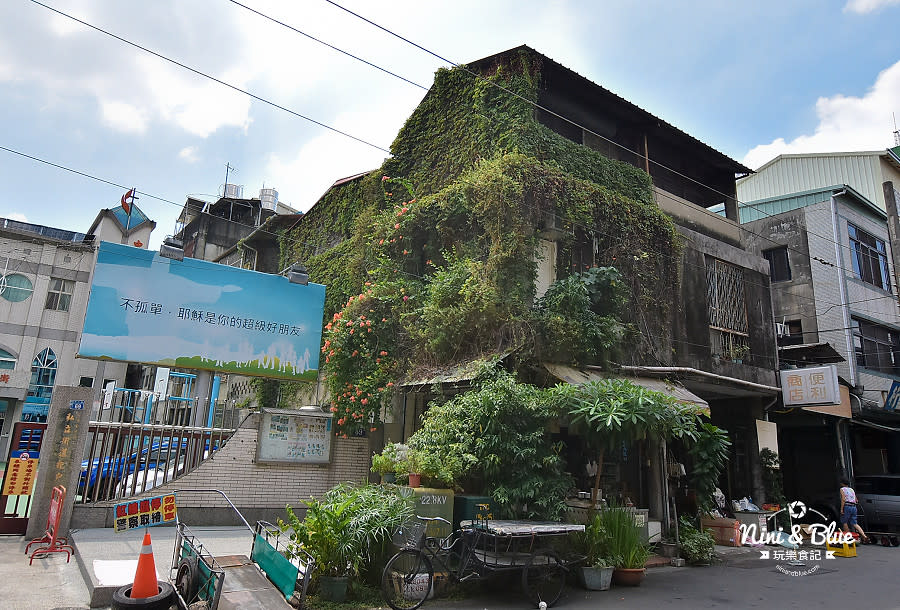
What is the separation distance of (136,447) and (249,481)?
6.83ft

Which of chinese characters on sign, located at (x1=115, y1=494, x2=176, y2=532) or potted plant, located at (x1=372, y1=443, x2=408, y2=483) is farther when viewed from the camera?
potted plant, located at (x1=372, y1=443, x2=408, y2=483)

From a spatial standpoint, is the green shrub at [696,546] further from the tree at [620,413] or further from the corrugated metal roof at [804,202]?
the corrugated metal roof at [804,202]

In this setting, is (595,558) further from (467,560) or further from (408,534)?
(408,534)

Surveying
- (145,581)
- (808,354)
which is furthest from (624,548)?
(808,354)

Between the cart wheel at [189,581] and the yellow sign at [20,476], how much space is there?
16.1ft

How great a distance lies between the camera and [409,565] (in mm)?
6730

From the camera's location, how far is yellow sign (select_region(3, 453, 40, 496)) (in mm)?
8930

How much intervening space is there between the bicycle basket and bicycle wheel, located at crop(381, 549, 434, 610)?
0.20 metres

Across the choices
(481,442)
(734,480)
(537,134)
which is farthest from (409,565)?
(734,480)

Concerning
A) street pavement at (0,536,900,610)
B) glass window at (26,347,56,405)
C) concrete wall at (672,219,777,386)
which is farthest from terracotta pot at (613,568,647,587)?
glass window at (26,347,56,405)

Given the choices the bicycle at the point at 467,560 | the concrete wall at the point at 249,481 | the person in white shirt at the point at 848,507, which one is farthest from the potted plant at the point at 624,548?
the person in white shirt at the point at 848,507

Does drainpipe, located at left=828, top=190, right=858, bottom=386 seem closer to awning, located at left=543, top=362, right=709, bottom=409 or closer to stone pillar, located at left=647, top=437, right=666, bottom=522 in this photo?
awning, located at left=543, top=362, right=709, bottom=409

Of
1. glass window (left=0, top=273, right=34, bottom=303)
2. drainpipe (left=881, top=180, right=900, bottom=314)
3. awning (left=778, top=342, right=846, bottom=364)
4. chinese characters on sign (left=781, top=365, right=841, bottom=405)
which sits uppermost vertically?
drainpipe (left=881, top=180, right=900, bottom=314)

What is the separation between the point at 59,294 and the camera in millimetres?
24219
